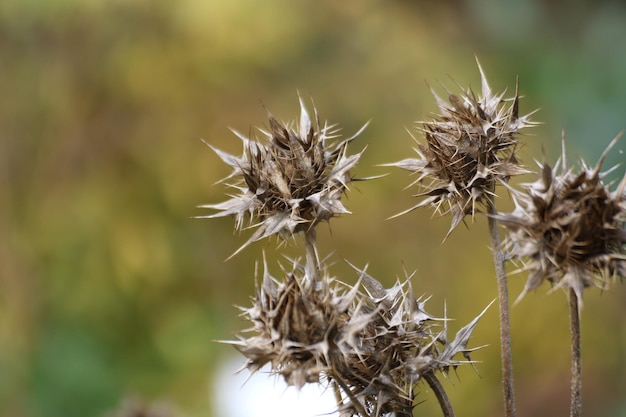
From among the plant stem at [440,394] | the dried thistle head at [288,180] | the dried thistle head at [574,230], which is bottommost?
the plant stem at [440,394]

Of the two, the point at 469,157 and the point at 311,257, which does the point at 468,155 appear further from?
the point at 311,257

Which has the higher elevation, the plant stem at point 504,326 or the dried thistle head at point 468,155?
the dried thistle head at point 468,155

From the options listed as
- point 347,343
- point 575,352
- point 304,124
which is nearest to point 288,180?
point 304,124

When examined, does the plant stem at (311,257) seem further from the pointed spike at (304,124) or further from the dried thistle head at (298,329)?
the pointed spike at (304,124)

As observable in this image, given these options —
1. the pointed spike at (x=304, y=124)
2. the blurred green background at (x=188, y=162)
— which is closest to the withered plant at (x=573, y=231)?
the pointed spike at (x=304, y=124)

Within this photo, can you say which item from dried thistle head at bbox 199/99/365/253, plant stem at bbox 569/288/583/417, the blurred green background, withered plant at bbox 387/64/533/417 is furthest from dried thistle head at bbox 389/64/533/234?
the blurred green background

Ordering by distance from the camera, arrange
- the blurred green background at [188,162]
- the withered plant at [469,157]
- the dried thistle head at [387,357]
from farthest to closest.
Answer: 1. the blurred green background at [188,162]
2. the withered plant at [469,157]
3. the dried thistle head at [387,357]

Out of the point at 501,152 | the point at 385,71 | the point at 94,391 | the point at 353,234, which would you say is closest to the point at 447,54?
the point at 385,71
